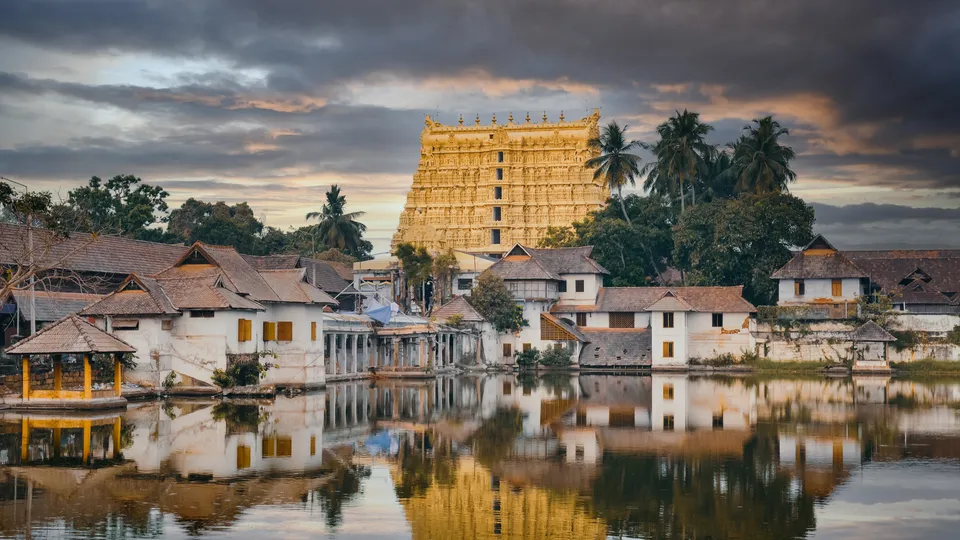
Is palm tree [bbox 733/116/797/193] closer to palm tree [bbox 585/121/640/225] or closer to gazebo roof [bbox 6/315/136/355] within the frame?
palm tree [bbox 585/121/640/225]

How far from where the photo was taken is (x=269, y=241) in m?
84.9

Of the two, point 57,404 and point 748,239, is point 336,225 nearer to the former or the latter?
point 748,239

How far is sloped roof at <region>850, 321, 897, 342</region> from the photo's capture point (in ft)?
188

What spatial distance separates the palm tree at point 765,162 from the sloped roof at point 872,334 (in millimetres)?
15728

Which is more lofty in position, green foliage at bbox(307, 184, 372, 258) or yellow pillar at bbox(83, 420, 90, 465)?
green foliage at bbox(307, 184, 372, 258)

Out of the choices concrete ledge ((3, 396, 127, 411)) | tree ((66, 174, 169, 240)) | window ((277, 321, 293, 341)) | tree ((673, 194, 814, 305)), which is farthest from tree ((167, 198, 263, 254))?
concrete ledge ((3, 396, 127, 411))

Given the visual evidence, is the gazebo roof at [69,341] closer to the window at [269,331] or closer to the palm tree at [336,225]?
the window at [269,331]

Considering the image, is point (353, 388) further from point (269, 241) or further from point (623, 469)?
point (269, 241)

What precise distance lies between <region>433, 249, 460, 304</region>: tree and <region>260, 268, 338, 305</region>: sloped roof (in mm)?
24645

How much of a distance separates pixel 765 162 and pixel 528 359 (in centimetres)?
2163

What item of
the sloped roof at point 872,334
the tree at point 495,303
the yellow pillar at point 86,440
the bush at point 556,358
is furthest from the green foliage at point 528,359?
the yellow pillar at point 86,440

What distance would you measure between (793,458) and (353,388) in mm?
23441

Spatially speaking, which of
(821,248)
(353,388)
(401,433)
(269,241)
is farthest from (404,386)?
(269,241)

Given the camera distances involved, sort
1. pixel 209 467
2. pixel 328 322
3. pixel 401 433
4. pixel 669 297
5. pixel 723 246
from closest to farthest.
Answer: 1. pixel 209 467
2. pixel 401 433
3. pixel 328 322
4. pixel 669 297
5. pixel 723 246
